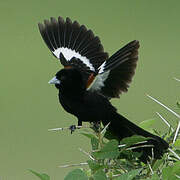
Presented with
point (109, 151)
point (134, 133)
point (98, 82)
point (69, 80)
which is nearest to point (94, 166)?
point (109, 151)

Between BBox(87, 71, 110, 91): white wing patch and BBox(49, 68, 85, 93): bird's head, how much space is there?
0.35 feet

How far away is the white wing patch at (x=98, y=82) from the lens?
2.91 m

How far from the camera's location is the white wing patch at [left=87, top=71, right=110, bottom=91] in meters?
2.91

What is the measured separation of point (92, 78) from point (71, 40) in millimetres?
1371

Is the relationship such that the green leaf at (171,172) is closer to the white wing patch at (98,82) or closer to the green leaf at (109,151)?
the green leaf at (109,151)

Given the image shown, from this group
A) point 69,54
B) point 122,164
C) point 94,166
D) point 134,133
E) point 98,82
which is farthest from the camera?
point 69,54

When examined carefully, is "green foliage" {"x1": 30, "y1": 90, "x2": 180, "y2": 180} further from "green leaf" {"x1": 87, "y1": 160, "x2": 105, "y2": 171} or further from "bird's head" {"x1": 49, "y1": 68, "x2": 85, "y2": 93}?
"bird's head" {"x1": 49, "y1": 68, "x2": 85, "y2": 93}

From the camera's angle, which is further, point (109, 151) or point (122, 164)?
point (122, 164)

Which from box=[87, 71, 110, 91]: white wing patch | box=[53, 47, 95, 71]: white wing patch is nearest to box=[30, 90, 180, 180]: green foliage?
box=[87, 71, 110, 91]: white wing patch

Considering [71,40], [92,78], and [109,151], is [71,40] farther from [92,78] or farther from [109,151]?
[109,151]

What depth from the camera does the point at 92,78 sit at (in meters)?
2.99

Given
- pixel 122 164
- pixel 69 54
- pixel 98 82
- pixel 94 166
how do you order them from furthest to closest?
pixel 69 54 → pixel 98 82 → pixel 122 164 → pixel 94 166

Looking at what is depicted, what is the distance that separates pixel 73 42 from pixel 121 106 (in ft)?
14.4

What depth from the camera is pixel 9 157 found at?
6.99 metres
